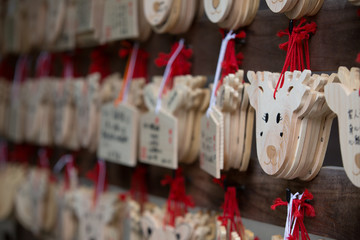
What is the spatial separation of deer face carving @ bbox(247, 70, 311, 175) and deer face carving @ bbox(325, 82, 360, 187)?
5 centimetres

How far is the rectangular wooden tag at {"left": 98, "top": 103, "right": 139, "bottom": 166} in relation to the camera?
1.19 m

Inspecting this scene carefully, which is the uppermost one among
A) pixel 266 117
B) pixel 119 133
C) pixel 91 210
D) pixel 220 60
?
pixel 220 60

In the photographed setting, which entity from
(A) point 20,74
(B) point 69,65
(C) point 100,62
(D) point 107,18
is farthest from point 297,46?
(A) point 20,74

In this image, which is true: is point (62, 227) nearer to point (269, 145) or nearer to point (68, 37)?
point (68, 37)

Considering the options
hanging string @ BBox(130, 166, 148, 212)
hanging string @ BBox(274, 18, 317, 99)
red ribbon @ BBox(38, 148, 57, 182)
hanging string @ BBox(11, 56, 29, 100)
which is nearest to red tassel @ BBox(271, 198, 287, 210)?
hanging string @ BBox(274, 18, 317, 99)

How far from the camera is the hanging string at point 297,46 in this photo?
83cm

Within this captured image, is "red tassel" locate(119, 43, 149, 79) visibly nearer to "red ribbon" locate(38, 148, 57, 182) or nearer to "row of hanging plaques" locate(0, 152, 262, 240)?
"row of hanging plaques" locate(0, 152, 262, 240)

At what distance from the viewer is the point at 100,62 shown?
1.40m

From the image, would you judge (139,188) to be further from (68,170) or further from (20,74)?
(20,74)

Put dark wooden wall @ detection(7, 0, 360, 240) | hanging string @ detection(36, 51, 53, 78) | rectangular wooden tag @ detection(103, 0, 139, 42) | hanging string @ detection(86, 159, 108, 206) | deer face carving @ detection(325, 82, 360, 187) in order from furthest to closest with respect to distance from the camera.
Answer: hanging string @ detection(36, 51, 53, 78), hanging string @ detection(86, 159, 108, 206), rectangular wooden tag @ detection(103, 0, 139, 42), dark wooden wall @ detection(7, 0, 360, 240), deer face carving @ detection(325, 82, 360, 187)

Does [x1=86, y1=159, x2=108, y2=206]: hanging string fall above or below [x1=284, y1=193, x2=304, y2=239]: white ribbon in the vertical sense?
below

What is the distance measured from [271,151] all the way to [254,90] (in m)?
0.12

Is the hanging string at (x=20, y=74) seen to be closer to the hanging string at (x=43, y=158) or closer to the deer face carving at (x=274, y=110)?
the hanging string at (x=43, y=158)

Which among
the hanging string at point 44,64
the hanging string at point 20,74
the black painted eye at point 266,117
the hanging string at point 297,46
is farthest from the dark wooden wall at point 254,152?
the hanging string at point 20,74
